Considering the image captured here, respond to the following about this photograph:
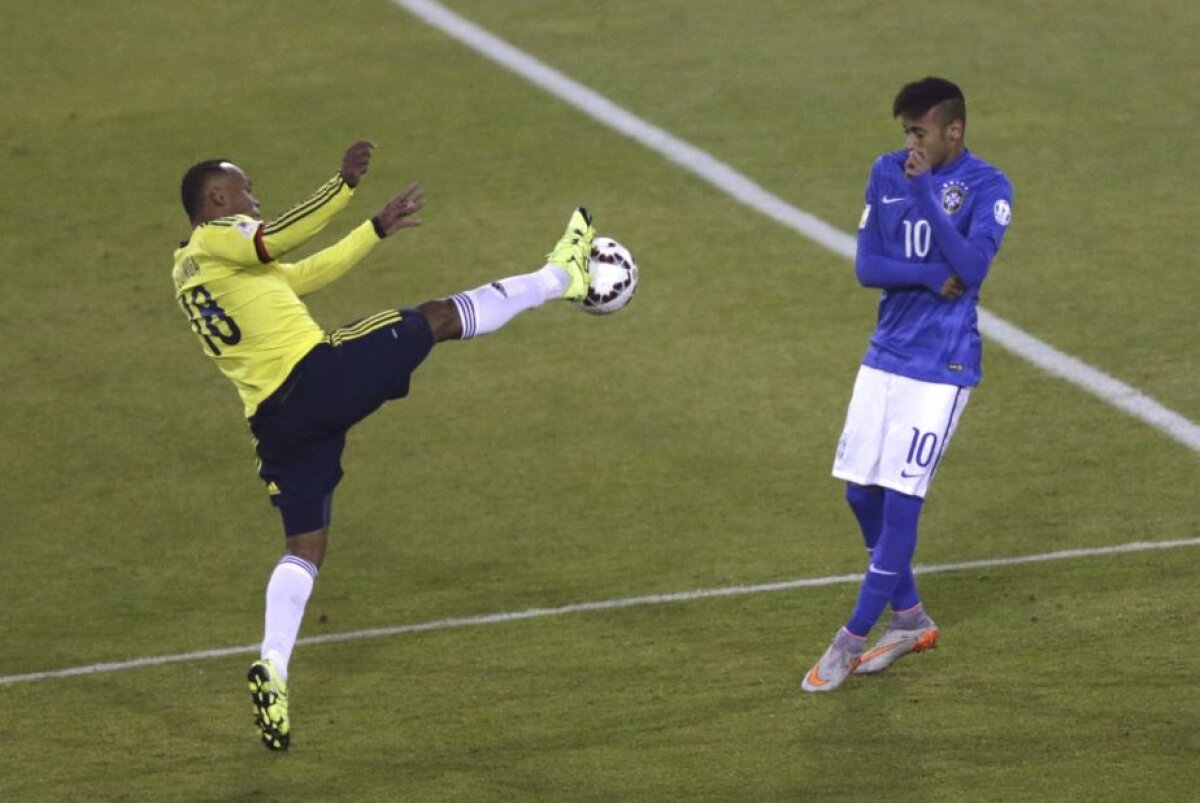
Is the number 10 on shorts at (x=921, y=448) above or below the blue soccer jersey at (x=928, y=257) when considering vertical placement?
below

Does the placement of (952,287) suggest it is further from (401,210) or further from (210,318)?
(210,318)

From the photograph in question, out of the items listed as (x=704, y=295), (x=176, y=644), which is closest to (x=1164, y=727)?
(x=176, y=644)

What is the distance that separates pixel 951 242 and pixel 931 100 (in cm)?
51

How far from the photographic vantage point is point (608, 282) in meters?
9.32

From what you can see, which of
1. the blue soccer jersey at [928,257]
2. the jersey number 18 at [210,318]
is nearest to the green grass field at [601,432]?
the blue soccer jersey at [928,257]

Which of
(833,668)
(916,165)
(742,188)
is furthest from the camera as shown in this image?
(742,188)

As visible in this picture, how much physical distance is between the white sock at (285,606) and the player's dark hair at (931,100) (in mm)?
2806

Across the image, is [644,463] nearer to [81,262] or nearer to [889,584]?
[889,584]

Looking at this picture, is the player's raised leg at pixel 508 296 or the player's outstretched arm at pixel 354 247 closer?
the player's outstretched arm at pixel 354 247

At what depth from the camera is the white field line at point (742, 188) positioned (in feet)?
38.2

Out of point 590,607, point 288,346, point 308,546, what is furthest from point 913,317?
point 308,546

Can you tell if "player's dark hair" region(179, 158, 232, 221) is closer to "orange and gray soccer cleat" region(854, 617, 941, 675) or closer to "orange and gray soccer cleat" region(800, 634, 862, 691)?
"orange and gray soccer cleat" region(800, 634, 862, 691)

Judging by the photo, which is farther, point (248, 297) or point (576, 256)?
point (576, 256)

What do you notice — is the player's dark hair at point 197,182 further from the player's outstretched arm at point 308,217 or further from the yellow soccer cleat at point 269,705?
the yellow soccer cleat at point 269,705
